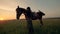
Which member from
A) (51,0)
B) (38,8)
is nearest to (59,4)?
(51,0)

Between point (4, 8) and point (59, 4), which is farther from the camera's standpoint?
point (59, 4)

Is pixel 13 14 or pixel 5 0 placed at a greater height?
pixel 5 0

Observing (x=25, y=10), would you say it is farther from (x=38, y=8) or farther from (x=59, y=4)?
(x=59, y=4)

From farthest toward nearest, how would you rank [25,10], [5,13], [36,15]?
[5,13], [36,15], [25,10]

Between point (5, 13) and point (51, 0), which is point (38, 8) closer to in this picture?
point (51, 0)

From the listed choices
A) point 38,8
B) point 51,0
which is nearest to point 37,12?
point 38,8

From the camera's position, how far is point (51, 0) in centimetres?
404

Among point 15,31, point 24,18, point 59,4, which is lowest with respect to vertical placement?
point 15,31

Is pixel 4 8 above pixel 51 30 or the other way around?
above

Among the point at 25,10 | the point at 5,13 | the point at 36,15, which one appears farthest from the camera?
the point at 5,13

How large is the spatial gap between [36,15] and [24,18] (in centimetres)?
27

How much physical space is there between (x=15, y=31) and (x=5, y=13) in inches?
17.4

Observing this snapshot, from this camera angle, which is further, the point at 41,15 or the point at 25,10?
the point at 41,15

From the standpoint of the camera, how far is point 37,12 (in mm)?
3631
